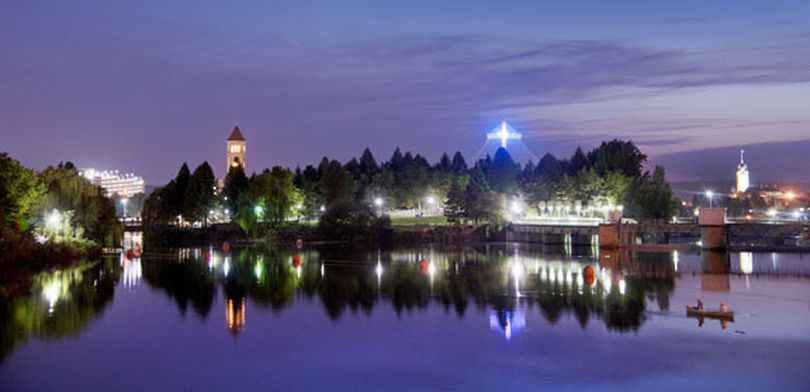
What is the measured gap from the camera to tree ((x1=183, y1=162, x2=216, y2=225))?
137m

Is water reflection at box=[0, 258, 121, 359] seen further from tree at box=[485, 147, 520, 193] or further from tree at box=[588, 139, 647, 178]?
tree at box=[588, 139, 647, 178]

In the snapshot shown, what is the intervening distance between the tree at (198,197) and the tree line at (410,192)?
0.52 feet

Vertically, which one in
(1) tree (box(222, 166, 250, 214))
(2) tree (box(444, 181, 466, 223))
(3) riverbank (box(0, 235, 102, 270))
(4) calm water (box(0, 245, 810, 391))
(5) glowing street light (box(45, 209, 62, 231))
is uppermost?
(1) tree (box(222, 166, 250, 214))

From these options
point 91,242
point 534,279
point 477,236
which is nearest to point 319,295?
point 534,279

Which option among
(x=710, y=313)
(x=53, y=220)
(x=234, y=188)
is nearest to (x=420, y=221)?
(x=234, y=188)

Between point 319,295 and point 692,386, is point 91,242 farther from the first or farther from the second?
point 692,386

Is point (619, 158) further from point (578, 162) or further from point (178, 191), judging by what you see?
point (178, 191)

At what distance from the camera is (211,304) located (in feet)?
173

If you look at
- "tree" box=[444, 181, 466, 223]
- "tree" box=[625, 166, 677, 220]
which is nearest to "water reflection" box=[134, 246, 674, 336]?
"tree" box=[625, 166, 677, 220]

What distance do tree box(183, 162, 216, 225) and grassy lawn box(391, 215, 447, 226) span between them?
3016 centimetres

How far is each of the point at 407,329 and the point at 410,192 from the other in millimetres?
120596

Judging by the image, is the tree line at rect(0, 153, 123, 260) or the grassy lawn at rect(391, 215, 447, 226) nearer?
the tree line at rect(0, 153, 123, 260)

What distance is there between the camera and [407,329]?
139ft

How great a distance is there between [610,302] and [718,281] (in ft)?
49.7
